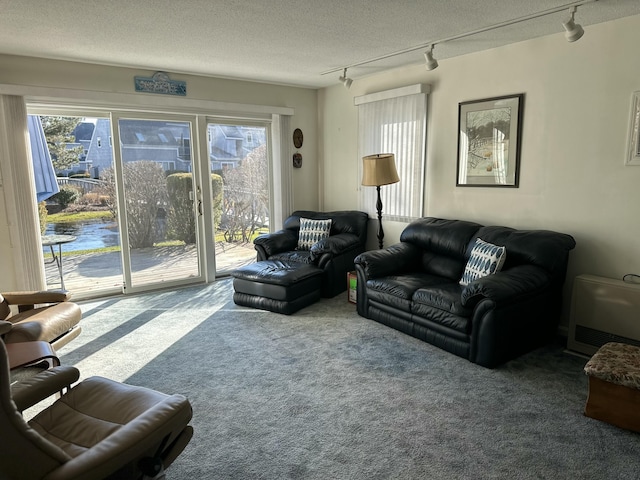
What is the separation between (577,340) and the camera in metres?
3.24

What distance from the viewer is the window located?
4586 millimetres

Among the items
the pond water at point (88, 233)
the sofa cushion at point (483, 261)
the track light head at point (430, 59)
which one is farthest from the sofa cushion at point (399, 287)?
the pond water at point (88, 233)

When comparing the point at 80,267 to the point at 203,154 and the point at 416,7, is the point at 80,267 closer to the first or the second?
the point at 203,154

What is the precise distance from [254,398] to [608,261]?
9.48ft

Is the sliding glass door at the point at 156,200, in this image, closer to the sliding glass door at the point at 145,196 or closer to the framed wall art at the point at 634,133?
the sliding glass door at the point at 145,196

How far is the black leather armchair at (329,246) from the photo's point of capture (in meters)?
4.56

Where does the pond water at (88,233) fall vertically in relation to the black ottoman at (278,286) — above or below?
above

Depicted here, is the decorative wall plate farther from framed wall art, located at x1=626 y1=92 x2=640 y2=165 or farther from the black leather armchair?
framed wall art, located at x1=626 y1=92 x2=640 y2=165

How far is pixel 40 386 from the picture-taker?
1795 mm

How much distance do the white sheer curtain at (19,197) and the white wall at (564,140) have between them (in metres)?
4.05

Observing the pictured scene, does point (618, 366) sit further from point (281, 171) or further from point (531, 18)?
point (281, 171)

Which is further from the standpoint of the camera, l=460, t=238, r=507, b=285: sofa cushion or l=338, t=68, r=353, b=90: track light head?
l=338, t=68, r=353, b=90: track light head

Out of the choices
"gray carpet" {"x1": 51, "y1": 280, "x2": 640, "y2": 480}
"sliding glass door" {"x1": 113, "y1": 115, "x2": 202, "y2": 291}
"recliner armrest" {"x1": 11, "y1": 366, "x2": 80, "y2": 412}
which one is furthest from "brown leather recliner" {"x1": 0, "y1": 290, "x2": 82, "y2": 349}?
"sliding glass door" {"x1": 113, "y1": 115, "x2": 202, "y2": 291}

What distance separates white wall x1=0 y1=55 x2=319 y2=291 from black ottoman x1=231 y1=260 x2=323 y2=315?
1747 millimetres
